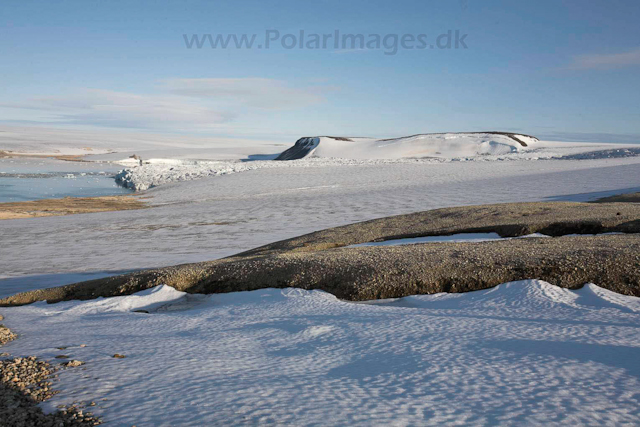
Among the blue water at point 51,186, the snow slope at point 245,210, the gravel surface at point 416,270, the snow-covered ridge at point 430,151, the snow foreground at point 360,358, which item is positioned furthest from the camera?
the snow-covered ridge at point 430,151

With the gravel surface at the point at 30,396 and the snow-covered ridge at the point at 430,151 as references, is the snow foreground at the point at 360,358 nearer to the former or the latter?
the gravel surface at the point at 30,396

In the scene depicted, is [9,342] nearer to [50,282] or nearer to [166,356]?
[166,356]

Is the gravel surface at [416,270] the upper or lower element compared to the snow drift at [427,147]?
lower

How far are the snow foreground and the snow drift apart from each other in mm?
49483

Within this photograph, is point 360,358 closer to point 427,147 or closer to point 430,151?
point 430,151

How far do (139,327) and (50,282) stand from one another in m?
4.51

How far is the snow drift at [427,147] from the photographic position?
55125mm

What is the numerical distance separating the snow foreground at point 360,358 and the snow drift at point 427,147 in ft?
162

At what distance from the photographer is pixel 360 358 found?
3639 millimetres

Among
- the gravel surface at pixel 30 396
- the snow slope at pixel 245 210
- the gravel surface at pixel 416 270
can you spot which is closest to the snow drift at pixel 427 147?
the snow slope at pixel 245 210

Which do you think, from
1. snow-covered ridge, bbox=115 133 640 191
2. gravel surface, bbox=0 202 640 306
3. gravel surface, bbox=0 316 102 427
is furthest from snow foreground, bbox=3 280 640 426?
snow-covered ridge, bbox=115 133 640 191

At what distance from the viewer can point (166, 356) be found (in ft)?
12.6

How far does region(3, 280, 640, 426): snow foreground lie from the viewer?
283cm

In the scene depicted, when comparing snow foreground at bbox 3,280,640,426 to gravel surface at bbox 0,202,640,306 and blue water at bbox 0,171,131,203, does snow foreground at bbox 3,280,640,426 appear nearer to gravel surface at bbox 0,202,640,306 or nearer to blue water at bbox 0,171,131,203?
gravel surface at bbox 0,202,640,306
